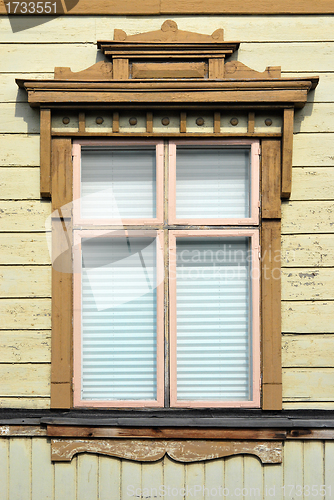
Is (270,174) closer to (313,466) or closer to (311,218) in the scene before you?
(311,218)

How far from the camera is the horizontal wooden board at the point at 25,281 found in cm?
247

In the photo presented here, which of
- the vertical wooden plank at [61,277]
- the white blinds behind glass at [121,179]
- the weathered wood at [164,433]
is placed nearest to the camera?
the weathered wood at [164,433]

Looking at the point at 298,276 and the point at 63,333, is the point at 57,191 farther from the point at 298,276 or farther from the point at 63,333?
the point at 298,276

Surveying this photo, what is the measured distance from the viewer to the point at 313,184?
2.48m

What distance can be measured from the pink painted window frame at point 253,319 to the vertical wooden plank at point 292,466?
0.32 meters

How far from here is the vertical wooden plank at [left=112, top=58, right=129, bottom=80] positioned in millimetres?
2459

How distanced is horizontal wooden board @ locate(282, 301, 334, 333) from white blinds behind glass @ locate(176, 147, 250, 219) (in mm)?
744

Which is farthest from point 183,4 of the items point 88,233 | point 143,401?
point 143,401

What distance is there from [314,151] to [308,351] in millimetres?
1354

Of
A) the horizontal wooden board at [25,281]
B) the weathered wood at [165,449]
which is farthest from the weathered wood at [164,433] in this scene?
the horizontal wooden board at [25,281]

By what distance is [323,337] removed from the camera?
2.44 metres

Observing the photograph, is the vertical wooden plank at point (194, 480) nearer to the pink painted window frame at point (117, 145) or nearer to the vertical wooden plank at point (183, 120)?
the pink painted window frame at point (117, 145)

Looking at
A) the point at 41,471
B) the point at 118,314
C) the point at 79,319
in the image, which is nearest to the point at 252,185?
the point at 118,314

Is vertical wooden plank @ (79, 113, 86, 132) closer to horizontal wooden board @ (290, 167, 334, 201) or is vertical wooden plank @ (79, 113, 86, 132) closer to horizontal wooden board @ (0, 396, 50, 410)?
horizontal wooden board @ (290, 167, 334, 201)
